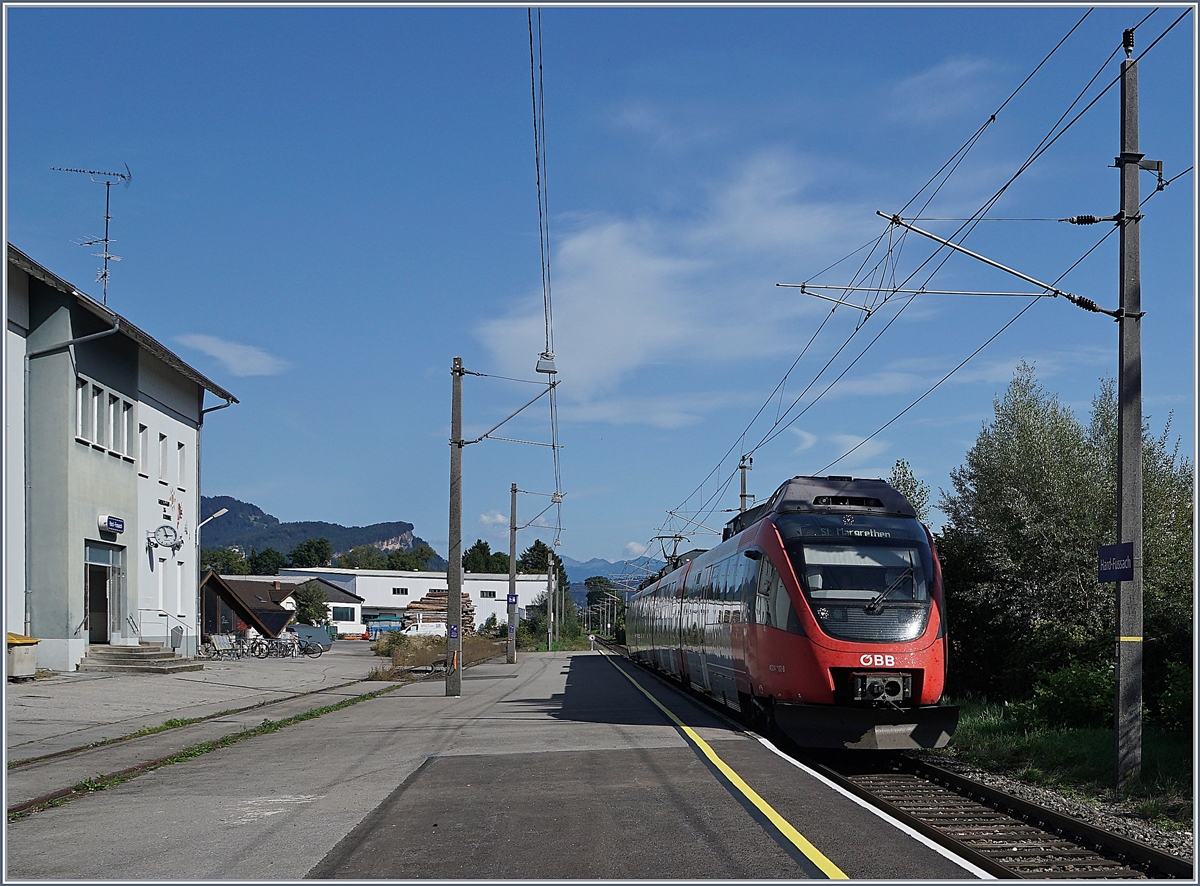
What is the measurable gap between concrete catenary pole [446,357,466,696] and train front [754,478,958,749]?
Answer: 42.3 feet

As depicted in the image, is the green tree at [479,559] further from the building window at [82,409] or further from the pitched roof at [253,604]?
the building window at [82,409]

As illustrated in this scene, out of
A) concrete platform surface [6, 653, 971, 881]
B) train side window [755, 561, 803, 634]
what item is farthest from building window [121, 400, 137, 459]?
train side window [755, 561, 803, 634]

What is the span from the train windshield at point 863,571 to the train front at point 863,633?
13 millimetres

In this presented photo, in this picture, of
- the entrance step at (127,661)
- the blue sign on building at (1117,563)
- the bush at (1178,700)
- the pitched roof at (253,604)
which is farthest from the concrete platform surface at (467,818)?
the pitched roof at (253,604)

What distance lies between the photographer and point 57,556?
28078 mm

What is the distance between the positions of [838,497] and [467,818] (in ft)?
27.0

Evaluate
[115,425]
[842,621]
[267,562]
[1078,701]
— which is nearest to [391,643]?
[115,425]

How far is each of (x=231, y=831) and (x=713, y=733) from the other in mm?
8235

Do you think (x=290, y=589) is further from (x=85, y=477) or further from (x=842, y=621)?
(x=842, y=621)

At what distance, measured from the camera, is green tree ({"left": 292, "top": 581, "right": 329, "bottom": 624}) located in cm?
8806

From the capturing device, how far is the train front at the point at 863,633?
1361 centimetres

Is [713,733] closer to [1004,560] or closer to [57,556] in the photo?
[1004,560]

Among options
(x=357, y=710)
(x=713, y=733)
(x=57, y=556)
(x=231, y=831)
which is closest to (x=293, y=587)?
(x=57, y=556)

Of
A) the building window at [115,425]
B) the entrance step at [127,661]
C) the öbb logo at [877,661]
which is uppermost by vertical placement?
the building window at [115,425]
